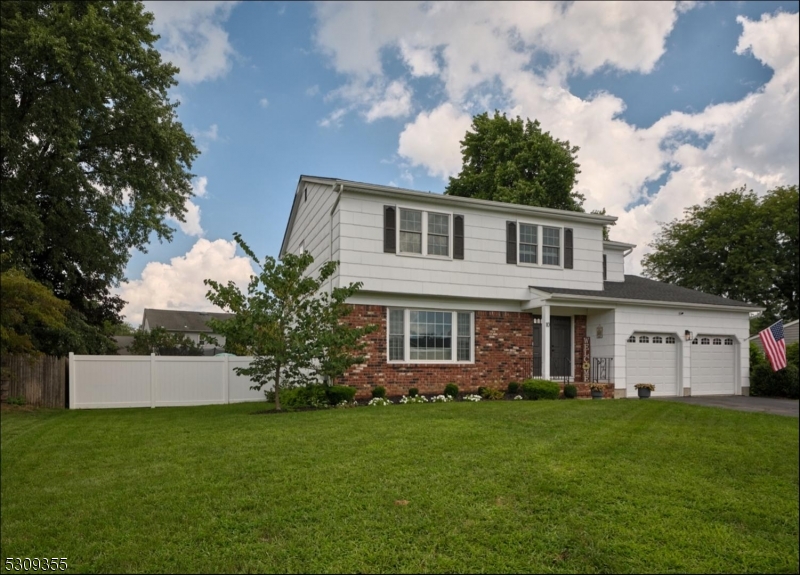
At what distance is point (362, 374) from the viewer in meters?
13.9

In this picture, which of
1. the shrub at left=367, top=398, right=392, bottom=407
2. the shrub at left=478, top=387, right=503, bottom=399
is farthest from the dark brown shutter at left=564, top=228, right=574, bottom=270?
the shrub at left=367, top=398, right=392, bottom=407

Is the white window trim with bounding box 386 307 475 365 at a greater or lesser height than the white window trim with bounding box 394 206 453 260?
lesser

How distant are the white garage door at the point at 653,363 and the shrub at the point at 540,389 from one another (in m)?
2.89

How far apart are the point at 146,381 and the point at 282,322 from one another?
5421 millimetres

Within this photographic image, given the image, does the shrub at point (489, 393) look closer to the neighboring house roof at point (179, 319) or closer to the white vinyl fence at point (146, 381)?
the white vinyl fence at point (146, 381)

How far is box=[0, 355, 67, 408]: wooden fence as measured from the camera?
14.6m

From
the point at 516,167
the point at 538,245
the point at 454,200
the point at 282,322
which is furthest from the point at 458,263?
the point at 516,167

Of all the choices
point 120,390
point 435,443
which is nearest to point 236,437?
point 435,443

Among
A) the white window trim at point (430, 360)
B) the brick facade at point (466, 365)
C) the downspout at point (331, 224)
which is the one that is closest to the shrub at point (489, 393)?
the brick facade at point (466, 365)

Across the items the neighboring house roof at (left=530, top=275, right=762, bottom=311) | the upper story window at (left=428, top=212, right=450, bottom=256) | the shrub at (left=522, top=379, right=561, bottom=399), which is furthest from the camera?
the neighboring house roof at (left=530, top=275, right=762, bottom=311)

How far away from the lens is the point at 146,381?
579 inches

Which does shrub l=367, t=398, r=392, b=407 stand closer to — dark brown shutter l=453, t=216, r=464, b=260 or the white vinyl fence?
dark brown shutter l=453, t=216, r=464, b=260

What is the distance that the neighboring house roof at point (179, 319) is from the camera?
45750 mm

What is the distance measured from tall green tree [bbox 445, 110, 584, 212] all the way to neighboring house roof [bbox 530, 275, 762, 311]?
10111 mm
